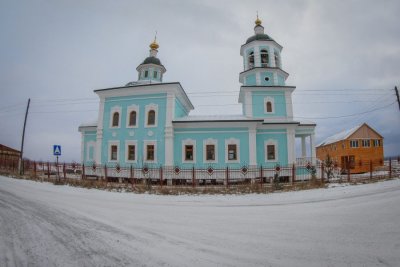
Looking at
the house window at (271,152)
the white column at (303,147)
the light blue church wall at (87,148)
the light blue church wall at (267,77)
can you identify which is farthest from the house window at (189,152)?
the white column at (303,147)

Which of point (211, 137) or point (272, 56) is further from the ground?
point (272, 56)

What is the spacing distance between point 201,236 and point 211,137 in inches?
494

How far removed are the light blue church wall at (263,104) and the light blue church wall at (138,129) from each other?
8343 mm

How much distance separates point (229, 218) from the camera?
5.19 meters

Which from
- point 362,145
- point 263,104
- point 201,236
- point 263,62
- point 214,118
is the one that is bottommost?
point 201,236

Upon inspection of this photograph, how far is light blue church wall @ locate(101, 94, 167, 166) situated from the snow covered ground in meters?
10.3

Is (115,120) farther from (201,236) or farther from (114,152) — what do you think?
(201,236)

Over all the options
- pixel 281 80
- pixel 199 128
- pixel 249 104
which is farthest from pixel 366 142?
pixel 199 128

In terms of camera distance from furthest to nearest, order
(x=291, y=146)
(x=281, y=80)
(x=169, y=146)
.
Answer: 1. (x=281, y=80)
2. (x=291, y=146)
3. (x=169, y=146)

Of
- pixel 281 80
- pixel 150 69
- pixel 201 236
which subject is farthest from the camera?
pixel 150 69

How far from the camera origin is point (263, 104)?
60.4ft

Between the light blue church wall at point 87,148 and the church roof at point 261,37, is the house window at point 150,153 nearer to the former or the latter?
the light blue church wall at point 87,148

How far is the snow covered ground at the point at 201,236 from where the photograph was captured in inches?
110

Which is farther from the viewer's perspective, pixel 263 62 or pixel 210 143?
pixel 263 62
